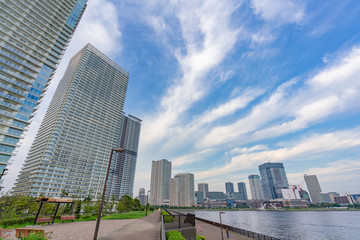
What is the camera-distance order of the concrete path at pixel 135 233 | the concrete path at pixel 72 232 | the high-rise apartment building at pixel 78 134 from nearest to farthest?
the concrete path at pixel 135 233 → the concrete path at pixel 72 232 → the high-rise apartment building at pixel 78 134

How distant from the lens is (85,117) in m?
116

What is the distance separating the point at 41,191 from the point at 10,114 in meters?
49.8

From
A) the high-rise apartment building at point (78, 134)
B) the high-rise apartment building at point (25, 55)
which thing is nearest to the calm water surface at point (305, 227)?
the high-rise apartment building at point (78, 134)

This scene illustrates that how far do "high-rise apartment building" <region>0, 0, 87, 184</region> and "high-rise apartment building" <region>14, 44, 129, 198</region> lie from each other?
41139mm

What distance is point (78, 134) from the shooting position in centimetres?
10919

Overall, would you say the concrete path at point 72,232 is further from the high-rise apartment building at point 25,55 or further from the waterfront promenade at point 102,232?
the high-rise apartment building at point 25,55

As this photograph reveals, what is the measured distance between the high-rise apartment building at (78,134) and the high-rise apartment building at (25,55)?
41139mm

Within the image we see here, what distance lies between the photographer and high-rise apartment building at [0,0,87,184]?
2201 inches

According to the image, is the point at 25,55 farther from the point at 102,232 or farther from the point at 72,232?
the point at 102,232

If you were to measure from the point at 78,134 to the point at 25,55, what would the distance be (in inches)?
2303

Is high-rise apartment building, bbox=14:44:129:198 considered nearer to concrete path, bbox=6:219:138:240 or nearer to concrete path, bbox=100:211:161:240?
concrete path, bbox=6:219:138:240

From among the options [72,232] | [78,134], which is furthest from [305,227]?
[78,134]

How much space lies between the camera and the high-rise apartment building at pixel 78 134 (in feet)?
298

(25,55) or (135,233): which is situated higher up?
(25,55)
